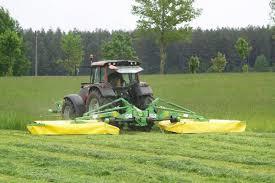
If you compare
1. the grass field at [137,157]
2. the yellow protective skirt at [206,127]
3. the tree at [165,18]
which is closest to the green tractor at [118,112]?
the yellow protective skirt at [206,127]

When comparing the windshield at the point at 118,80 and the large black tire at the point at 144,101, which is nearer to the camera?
the large black tire at the point at 144,101

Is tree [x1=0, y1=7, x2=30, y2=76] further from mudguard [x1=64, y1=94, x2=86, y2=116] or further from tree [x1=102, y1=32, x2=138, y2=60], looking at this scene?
mudguard [x1=64, y1=94, x2=86, y2=116]

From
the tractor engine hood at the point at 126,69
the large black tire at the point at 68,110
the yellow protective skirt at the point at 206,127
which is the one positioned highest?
the tractor engine hood at the point at 126,69

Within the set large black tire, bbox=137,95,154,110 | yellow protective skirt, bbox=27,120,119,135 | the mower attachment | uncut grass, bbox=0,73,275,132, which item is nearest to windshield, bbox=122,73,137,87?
large black tire, bbox=137,95,154,110

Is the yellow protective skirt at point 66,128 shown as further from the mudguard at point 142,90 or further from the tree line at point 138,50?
the tree line at point 138,50

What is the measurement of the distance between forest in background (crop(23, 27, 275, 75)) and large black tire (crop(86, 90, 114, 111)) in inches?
3183

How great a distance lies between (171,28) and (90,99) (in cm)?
4348

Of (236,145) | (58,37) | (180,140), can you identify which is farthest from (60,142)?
(58,37)

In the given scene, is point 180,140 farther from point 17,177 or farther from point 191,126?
point 17,177

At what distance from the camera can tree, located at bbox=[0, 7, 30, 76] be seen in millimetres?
62250

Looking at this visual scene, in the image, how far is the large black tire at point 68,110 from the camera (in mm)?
16484

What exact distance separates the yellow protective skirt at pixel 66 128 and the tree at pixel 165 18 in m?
44.6

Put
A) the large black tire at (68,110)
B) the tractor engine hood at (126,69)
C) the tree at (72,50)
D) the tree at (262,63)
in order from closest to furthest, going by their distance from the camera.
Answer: the tractor engine hood at (126,69)
the large black tire at (68,110)
the tree at (72,50)
the tree at (262,63)

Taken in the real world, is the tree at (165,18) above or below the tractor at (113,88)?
above
